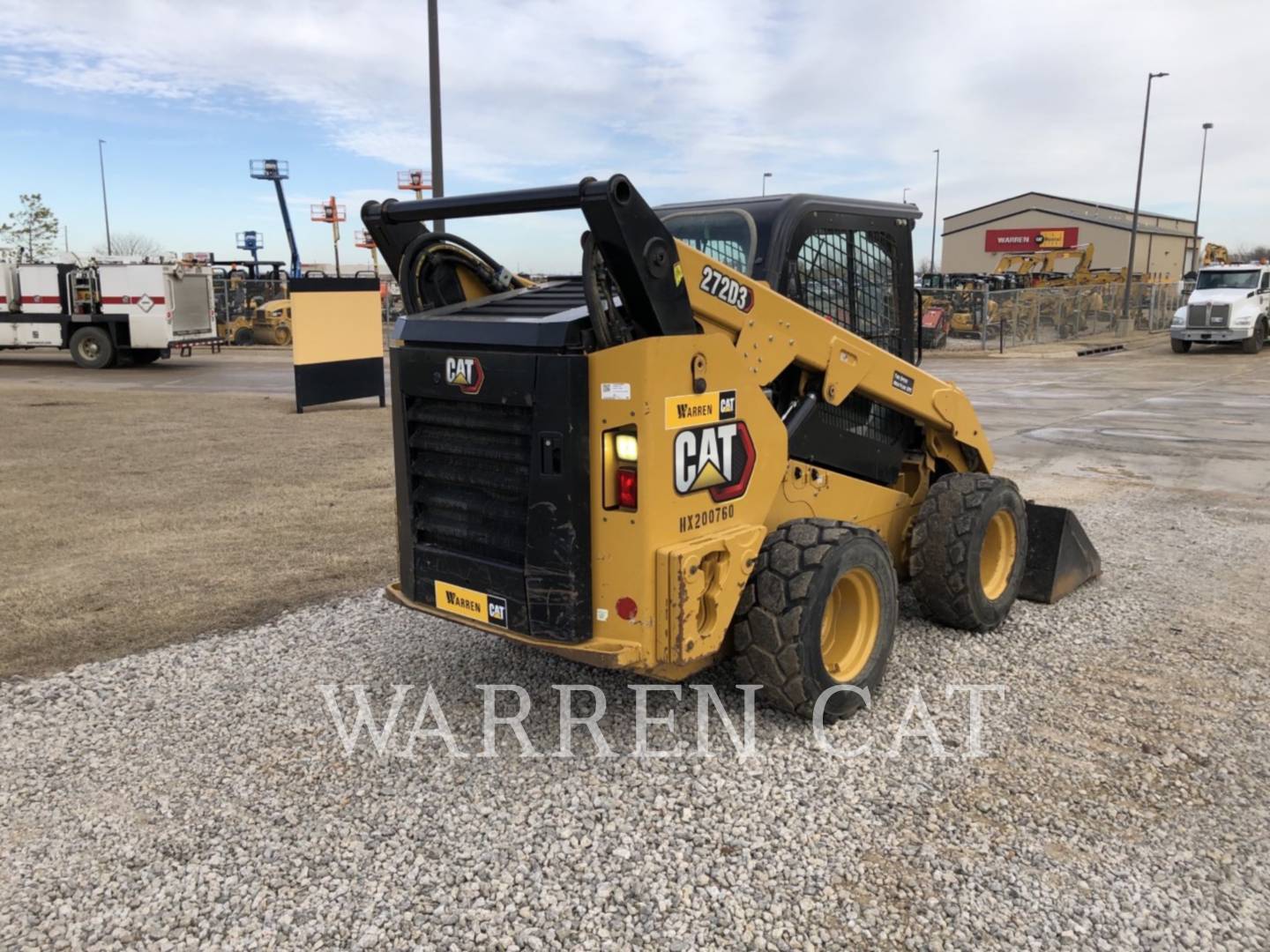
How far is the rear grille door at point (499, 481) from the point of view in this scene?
3.89 m

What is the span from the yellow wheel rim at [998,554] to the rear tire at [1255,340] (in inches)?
1018

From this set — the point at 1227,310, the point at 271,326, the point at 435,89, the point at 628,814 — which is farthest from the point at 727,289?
the point at 271,326

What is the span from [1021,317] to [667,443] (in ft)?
105

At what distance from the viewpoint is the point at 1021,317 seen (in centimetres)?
3291

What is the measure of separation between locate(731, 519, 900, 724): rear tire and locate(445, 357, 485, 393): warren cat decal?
1377 millimetres

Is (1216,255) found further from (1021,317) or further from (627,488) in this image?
(627,488)

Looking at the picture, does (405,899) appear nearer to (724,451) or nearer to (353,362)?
(724,451)

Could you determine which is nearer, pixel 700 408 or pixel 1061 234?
pixel 700 408

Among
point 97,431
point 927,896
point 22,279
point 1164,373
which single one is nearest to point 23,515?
point 97,431

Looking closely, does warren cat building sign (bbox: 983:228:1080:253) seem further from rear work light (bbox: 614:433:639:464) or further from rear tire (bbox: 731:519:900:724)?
rear work light (bbox: 614:433:639:464)

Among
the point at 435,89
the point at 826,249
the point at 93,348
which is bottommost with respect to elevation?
the point at 93,348

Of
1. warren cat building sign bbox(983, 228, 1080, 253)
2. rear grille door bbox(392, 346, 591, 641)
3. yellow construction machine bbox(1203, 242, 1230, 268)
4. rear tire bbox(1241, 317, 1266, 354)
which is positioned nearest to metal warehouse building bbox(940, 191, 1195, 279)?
warren cat building sign bbox(983, 228, 1080, 253)

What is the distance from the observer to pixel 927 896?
3270 millimetres

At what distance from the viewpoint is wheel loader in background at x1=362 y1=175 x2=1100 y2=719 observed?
3828mm
